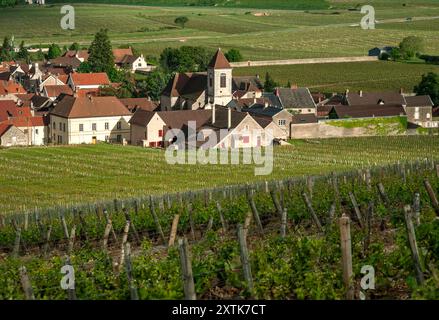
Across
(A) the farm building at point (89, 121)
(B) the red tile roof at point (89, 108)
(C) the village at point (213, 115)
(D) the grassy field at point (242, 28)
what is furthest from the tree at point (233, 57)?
(A) the farm building at point (89, 121)

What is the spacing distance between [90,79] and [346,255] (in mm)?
78072

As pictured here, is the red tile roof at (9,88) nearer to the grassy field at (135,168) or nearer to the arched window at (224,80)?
the arched window at (224,80)

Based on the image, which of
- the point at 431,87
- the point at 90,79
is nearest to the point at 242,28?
the point at 90,79

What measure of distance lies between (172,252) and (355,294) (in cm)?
362

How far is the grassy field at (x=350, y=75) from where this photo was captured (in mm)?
91062

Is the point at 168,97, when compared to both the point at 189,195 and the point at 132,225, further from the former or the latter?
the point at 132,225

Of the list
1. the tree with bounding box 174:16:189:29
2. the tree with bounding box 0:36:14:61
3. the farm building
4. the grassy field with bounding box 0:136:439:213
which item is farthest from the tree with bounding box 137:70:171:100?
the tree with bounding box 174:16:189:29

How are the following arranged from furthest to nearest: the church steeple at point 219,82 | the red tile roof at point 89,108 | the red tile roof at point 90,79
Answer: the red tile roof at point 90,79 → the church steeple at point 219,82 → the red tile roof at point 89,108

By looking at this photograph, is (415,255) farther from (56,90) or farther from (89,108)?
(56,90)

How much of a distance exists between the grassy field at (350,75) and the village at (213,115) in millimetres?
10289

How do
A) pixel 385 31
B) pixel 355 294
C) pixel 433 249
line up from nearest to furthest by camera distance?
pixel 355 294, pixel 433 249, pixel 385 31

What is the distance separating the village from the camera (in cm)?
6297

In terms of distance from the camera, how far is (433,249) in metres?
15.1
